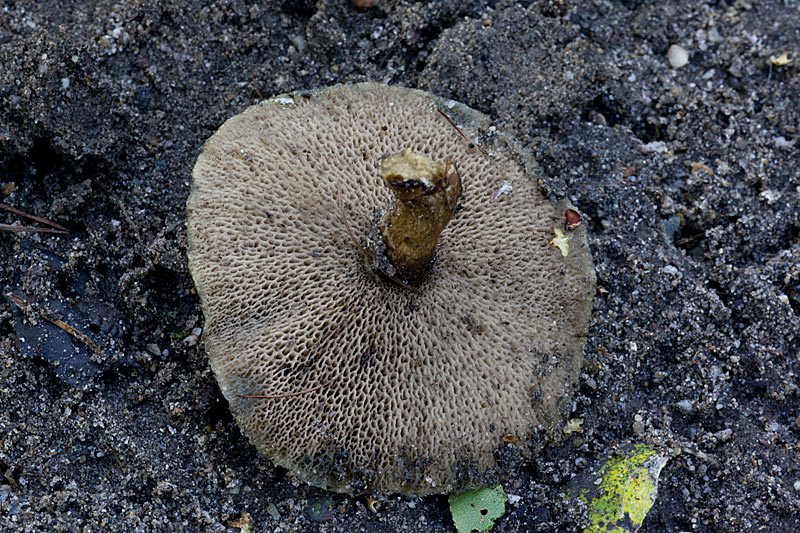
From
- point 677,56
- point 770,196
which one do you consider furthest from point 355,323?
point 677,56

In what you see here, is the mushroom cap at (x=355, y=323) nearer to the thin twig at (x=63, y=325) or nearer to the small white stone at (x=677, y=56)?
the thin twig at (x=63, y=325)

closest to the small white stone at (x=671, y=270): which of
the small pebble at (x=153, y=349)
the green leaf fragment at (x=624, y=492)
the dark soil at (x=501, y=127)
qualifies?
the dark soil at (x=501, y=127)

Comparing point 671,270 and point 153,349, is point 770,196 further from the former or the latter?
point 153,349

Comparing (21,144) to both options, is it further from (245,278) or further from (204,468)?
(204,468)

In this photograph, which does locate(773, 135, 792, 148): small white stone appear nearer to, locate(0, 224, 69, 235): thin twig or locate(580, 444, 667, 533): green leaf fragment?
locate(580, 444, 667, 533): green leaf fragment

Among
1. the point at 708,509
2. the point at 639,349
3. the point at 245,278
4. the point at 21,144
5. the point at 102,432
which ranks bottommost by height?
the point at 708,509

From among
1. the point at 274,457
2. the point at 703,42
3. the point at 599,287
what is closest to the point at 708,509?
the point at 599,287

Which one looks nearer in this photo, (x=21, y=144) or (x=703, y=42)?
(x=21, y=144)
